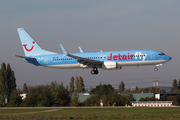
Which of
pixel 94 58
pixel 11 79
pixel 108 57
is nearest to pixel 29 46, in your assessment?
pixel 94 58

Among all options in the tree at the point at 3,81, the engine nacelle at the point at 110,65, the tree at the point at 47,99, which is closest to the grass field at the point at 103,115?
the engine nacelle at the point at 110,65

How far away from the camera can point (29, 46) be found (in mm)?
67125

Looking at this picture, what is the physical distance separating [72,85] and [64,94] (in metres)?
98.8

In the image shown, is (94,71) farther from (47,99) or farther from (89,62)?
(47,99)

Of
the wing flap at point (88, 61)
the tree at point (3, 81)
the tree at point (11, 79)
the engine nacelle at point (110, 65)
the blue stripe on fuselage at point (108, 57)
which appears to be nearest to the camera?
the blue stripe on fuselage at point (108, 57)

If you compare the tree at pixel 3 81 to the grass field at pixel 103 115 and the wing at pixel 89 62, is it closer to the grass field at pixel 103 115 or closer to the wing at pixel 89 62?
the wing at pixel 89 62

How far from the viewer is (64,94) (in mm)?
89375

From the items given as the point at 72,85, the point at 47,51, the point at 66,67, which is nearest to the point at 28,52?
the point at 47,51

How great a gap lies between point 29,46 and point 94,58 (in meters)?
18.0

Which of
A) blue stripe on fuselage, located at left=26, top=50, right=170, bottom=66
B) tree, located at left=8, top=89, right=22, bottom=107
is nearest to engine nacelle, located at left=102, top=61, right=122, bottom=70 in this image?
blue stripe on fuselage, located at left=26, top=50, right=170, bottom=66

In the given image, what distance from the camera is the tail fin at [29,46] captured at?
65875 millimetres

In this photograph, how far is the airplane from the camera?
56.0 m

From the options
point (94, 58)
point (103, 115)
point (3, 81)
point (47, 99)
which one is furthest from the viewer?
point (3, 81)

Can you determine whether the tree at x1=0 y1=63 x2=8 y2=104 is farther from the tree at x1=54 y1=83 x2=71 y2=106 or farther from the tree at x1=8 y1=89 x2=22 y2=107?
the tree at x1=54 y1=83 x2=71 y2=106
